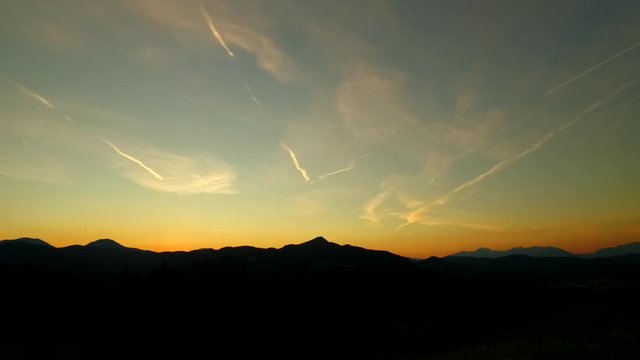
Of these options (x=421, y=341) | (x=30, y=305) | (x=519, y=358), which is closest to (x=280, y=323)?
(x=421, y=341)

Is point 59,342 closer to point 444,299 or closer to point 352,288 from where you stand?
point 352,288

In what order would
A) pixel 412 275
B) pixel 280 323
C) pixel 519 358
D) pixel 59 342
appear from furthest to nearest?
pixel 412 275, pixel 280 323, pixel 59 342, pixel 519 358

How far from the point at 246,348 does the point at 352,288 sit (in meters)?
59.2

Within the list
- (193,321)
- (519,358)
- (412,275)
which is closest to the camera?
(519,358)

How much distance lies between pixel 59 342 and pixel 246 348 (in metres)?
34.7

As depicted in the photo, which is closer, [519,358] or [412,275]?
[519,358]

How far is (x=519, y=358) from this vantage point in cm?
4078

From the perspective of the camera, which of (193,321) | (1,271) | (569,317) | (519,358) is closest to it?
(519,358)

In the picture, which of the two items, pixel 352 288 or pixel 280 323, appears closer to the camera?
pixel 280 323

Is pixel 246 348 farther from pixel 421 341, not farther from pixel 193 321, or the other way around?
pixel 421 341

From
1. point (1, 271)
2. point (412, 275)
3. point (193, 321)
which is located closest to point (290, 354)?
point (193, 321)

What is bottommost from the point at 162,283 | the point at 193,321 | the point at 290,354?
the point at 290,354

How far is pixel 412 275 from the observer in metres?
159

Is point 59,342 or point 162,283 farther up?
point 162,283
